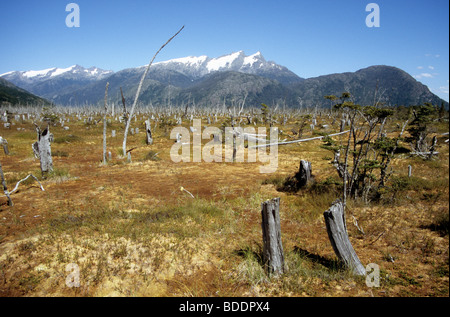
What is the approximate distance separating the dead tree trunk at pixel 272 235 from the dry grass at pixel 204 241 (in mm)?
219

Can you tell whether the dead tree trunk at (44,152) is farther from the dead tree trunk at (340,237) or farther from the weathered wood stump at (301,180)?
the dead tree trunk at (340,237)

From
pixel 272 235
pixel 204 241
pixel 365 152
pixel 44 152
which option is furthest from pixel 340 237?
pixel 44 152

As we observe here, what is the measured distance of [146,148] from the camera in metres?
21.2

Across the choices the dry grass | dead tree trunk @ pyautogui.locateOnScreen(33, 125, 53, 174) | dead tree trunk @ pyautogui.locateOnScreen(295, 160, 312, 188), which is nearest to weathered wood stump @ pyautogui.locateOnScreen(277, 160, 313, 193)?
dead tree trunk @ pyautogui.locateOnScreen(295, 160, 312, 188)

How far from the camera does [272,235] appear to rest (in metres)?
3.90

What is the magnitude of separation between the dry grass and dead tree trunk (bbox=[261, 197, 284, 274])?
219 mm

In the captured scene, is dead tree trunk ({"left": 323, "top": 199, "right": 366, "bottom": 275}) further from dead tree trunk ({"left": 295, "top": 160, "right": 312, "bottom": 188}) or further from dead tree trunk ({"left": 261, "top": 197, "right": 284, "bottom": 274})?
dead tree trunk ({"left": 295, "top": 160, "right": 312, "bottom": 188})

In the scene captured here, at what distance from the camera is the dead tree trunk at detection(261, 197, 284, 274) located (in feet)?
12.6

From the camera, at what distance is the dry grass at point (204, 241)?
3717 mm

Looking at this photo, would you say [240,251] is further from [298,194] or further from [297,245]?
[298,194]

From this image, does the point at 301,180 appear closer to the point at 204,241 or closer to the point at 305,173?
the point at 305,173

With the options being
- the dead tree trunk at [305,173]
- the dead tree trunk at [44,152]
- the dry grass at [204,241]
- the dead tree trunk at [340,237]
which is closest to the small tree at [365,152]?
the dry grass at [204,241]
